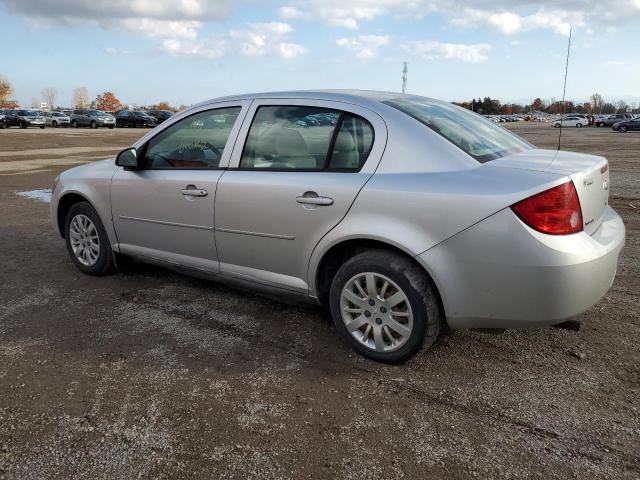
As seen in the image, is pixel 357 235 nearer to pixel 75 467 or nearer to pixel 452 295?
pixel 452 295

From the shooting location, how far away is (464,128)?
347cm

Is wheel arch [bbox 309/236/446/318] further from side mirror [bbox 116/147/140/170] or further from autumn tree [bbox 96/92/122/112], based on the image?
autumn tree [bbox 96/92/122/112]

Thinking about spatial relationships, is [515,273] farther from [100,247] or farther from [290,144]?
[100,247]

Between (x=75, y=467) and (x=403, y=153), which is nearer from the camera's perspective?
(x=75, y=467)

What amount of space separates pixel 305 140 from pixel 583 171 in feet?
5.54

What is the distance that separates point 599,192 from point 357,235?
1.45 meters

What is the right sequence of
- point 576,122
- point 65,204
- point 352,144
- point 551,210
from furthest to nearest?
point 576,122
point 65,204
point 352,144
point 551,210

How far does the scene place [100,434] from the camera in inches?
102

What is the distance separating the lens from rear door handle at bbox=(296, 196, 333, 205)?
321cm

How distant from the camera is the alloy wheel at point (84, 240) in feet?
16.0

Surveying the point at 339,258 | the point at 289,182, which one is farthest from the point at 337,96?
the point at 339,258

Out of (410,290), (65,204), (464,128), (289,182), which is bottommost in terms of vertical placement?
(410,290)

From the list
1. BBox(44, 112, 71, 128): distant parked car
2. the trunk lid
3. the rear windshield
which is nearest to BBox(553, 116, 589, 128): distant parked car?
BBox(44, 112, 71, 128): distant parked car

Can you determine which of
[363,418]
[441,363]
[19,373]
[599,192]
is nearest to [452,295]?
[441,363]
